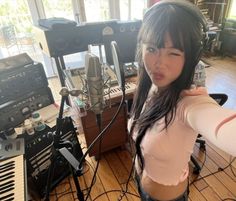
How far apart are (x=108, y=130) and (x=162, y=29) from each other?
48.7 inches

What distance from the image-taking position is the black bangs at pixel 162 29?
0.51 metres

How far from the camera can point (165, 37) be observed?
1.73 ft

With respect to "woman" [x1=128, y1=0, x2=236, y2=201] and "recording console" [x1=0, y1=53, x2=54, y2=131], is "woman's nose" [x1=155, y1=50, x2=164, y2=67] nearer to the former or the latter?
"woman" [x1=128, y1=0, x2=236, y2=201]

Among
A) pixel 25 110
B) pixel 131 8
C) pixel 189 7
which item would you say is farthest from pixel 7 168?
pixel 131 8

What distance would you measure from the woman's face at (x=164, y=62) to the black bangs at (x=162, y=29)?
0.04 ft

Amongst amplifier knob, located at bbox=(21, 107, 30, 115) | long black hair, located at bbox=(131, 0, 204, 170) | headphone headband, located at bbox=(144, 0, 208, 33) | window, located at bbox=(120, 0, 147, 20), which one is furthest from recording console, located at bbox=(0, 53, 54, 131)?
window, located at bbox=(120, 0, 147, 20)

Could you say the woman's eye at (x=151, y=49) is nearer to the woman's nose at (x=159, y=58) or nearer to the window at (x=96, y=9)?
the woman's nose at (x=159, y=58)

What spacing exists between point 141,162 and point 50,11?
3.23 meters

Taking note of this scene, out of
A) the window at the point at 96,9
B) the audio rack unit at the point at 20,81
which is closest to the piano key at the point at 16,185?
the audio rack unit at the point at 20,81

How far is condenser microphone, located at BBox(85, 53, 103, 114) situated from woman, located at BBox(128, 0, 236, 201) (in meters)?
0.16

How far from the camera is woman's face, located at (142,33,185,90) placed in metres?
0.53

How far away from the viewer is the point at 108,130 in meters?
1.66

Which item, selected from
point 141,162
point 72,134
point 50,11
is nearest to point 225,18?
point 50,11

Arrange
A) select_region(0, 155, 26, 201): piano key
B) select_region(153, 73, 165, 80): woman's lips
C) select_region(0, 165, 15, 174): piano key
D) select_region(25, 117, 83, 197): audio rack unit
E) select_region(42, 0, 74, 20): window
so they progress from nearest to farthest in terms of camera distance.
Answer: select_region(153, 73, 165, 80): woman's lips → select_region(0, 155, 26, 201): piano key → select_region(0, 165, 15, 174): piano key → select_region(25, 117, 83, 197): audio rack unit → select_region(42, 0, 74, 20): window
